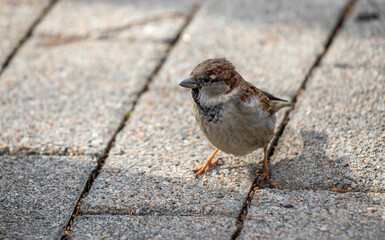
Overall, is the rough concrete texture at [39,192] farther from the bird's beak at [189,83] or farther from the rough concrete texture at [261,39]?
the rough concrete texture at [261,39]

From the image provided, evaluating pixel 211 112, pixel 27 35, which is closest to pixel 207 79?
pixel 211 112

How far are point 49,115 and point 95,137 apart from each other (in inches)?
19.5

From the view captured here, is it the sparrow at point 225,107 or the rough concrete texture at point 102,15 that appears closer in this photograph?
the sparrow at point 225,107

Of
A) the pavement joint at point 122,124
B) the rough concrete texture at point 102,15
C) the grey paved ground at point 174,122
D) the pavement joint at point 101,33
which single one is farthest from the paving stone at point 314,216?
the pavement joint at point 101,33

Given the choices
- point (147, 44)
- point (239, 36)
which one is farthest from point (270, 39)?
point (147, 44)

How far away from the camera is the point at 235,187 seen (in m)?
3.13

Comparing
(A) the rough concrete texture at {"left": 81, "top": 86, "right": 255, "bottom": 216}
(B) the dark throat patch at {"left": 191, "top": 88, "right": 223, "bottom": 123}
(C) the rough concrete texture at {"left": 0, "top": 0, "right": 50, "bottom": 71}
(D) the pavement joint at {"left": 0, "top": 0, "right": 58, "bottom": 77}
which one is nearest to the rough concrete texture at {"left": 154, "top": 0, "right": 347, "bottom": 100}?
(A) the rough concrete texture at {"left": 81, "top": 86, "right": 255, "bottom": 216}

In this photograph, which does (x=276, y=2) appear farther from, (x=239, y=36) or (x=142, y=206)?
(x=142, y=206)

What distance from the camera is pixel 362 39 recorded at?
14.8ft

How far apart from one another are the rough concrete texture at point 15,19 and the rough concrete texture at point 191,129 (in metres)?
1.53

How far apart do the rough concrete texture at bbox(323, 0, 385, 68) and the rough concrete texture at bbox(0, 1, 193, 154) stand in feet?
5.07

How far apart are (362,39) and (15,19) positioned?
11.2 ft

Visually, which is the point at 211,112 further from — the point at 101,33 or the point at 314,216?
the point at 101,33

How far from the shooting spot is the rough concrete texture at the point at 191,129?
3.02m
